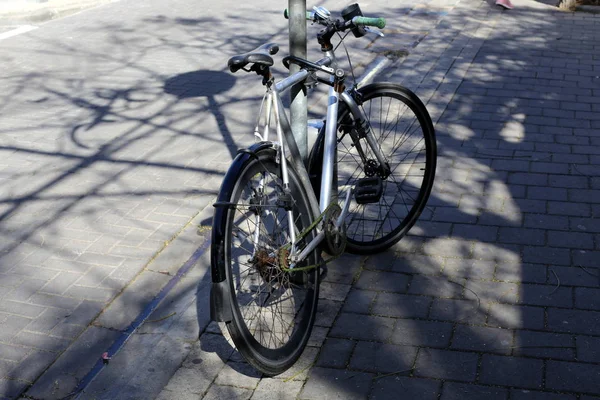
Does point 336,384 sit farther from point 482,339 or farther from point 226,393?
point 482,339

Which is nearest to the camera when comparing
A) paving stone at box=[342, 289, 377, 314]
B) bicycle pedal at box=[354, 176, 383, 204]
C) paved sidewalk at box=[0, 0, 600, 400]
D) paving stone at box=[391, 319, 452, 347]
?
paved sidewalk at box=[0, 0, 600, 400]

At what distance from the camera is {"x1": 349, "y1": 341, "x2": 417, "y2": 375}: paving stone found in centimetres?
384

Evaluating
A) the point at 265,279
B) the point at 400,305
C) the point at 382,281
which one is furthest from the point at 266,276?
the point at 382,281

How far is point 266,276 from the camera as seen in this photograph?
12.5 feet

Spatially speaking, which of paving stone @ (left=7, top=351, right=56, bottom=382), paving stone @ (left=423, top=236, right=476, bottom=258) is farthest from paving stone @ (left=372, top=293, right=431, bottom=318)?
paving stone @ (left=7, top=351, right=56, bottom=382)

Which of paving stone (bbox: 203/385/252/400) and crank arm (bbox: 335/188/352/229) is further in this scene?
crank arm (bbox: 335/188/352/229)

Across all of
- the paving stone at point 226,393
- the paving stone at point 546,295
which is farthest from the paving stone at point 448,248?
the paving stone at point 226,393

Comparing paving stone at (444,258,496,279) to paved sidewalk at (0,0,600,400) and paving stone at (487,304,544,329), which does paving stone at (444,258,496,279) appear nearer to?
paved sidewalk at (0,0,600,400)

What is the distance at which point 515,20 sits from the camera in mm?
11328

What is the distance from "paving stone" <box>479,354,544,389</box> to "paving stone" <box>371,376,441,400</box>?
24cm

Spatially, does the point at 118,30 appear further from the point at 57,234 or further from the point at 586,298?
the point at 586,298

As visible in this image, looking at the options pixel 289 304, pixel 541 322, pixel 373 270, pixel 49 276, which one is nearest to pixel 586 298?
pixel 541 322

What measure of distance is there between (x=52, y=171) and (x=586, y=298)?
171 inches

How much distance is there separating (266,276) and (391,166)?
6.28 feet
